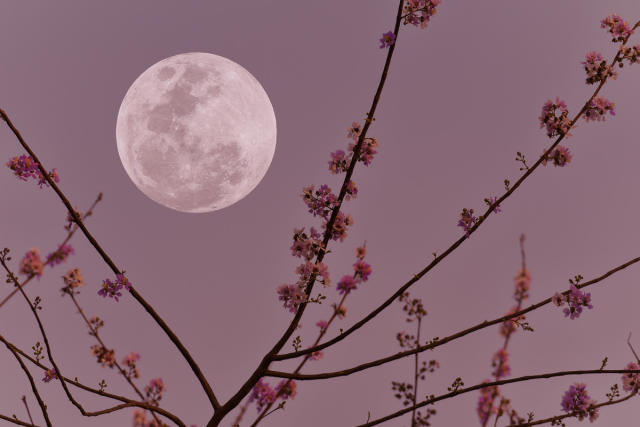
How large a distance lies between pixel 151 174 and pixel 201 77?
153 centimetres

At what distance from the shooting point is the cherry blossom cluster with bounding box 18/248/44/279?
5.11 meters

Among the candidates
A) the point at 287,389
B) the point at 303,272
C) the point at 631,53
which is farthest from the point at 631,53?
the point at 287,389

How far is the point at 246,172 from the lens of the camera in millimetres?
7891

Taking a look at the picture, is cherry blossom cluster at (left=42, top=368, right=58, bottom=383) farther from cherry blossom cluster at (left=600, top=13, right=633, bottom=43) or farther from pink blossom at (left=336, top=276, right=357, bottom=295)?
→ cherry blossom cluster at (left=600, top=13, right=633, bottom=43)

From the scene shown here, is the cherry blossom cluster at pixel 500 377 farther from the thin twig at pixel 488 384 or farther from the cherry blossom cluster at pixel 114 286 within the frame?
the cherry blossom cluster at pixel 114 286

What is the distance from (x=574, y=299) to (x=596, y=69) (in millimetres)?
2666

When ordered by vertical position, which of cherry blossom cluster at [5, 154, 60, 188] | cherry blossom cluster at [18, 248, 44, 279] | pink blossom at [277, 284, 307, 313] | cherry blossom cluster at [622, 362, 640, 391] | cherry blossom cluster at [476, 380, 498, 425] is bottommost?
cherry blossom cluster at [622, 362, 640, 391]

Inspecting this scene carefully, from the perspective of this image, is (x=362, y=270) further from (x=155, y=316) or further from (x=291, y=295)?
(x=155, y=316)

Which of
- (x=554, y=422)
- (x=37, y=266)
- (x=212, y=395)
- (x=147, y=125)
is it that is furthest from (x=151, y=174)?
(x=554, y=422)

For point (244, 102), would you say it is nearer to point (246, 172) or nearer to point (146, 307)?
point (246, 172)

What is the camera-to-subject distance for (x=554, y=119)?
639 cm

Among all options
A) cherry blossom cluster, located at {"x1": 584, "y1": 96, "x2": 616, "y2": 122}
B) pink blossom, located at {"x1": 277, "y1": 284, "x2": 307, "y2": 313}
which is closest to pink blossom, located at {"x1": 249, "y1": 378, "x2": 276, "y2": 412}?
pink blossom, located at {"x1": 277, "y1": 284, "x2": 307, "y2": 313}

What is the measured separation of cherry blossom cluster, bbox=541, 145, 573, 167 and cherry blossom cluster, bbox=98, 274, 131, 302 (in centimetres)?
519

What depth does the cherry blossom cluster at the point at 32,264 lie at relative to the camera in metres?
5.11
